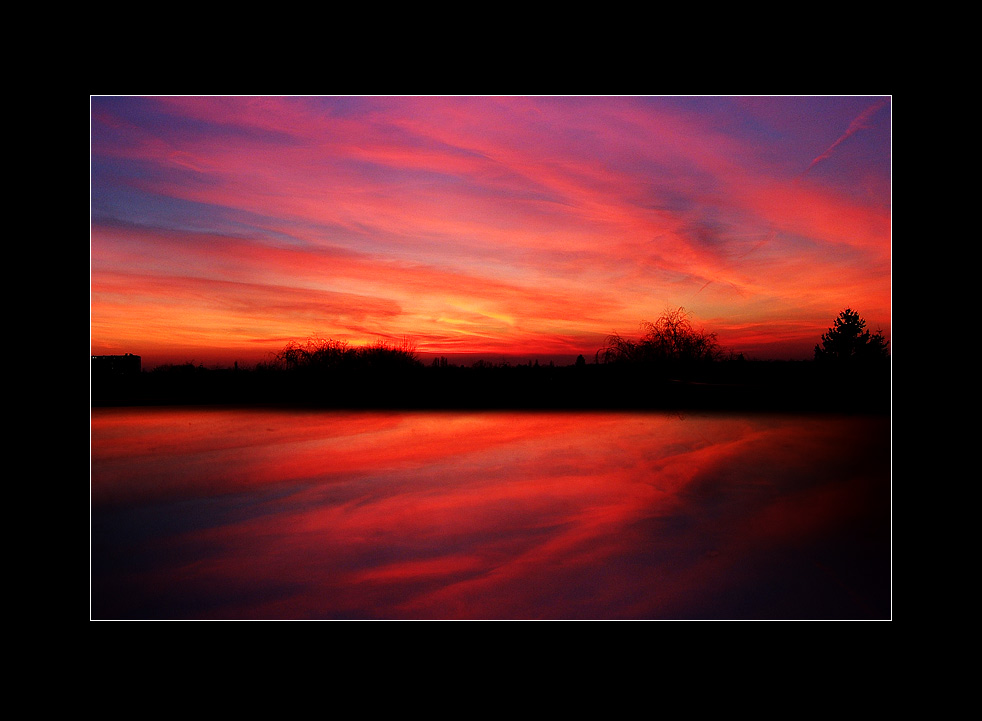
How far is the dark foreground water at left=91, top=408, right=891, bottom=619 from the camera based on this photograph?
199 cm

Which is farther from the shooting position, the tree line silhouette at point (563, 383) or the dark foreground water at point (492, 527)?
the tree line silhouette at point (563, 383)

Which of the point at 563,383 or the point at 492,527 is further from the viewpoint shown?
the point at 563,383

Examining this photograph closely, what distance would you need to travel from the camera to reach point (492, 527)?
2430 mm

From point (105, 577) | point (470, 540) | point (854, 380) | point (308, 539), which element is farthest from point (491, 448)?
point (854, 380)

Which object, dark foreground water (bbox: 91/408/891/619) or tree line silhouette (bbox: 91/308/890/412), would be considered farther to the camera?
tree line silhouette (bbox: 91/308/890/412)

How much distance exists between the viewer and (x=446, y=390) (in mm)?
5551

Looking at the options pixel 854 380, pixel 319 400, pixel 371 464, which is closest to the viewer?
pixel 371 464

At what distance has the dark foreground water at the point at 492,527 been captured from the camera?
199 centimetres
